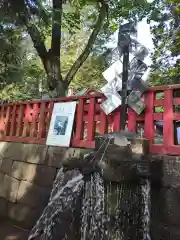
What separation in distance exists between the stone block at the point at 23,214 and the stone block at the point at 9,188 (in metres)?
0.17

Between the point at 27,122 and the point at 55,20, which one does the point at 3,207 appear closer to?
the point at 27,122

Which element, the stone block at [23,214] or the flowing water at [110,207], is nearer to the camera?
the flowing water at [110,207]

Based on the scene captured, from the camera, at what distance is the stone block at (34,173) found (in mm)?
5371

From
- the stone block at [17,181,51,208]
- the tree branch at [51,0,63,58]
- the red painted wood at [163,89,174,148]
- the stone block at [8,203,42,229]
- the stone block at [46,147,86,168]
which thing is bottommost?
the stone block at [8,203,42,229]

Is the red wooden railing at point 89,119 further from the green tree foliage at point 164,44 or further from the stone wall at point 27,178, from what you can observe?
the green tree foliage at point 164,44

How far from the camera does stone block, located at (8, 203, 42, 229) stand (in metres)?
5.36

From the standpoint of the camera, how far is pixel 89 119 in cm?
492

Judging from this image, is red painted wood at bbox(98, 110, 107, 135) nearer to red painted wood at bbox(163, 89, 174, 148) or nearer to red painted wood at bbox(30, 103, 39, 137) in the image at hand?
red painted wood at bbox(163, 89, 174, 148)

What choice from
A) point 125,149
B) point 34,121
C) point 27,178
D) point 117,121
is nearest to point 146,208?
point 125,149

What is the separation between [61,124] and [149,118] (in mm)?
1960

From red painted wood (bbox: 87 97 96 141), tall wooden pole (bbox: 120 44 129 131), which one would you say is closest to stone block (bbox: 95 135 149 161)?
tall wooden pole (bbox: 120 44 129 131)

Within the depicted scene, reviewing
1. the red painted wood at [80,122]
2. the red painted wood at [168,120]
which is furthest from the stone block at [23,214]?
the red painted wood at [168,120]

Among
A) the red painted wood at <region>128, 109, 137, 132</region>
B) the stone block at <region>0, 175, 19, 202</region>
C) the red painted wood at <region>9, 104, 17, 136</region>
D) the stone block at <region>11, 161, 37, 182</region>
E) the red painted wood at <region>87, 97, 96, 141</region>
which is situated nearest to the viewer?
the red painted wood at <region>128, 109, 137, 132</region>

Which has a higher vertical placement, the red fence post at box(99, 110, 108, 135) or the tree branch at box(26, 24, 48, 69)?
the tree branch at box(26, 24, 48, 69)
